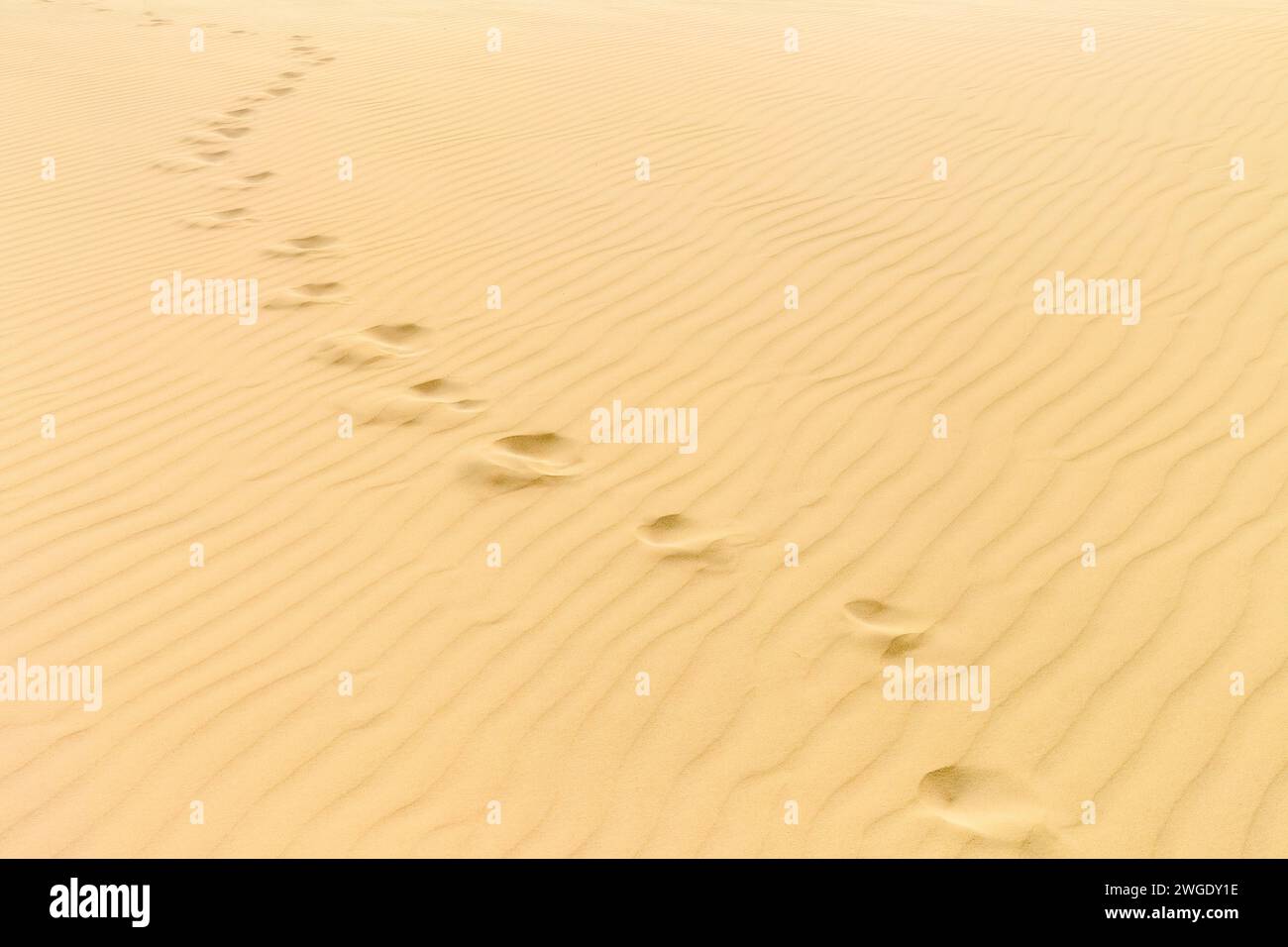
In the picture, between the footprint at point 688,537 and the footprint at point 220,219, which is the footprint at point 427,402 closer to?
the footprint at point 688,537

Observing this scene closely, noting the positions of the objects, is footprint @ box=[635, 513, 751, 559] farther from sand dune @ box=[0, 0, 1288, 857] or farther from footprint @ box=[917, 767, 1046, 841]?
footprint @ box=[917, 767, 1046, 841]

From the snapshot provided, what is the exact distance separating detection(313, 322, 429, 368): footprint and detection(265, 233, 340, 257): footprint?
3.43 feet

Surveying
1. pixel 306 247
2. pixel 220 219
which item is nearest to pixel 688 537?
pixel 306 247

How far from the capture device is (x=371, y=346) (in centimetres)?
482

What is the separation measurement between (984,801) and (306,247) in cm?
460

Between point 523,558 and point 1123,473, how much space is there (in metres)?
2.03

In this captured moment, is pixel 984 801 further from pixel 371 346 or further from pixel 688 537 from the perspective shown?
pixel 371 346

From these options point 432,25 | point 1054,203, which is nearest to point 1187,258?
point 1054,203

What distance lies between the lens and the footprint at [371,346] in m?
4.71

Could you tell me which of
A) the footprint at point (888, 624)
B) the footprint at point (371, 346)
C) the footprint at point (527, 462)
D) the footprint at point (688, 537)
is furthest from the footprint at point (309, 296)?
the footprint at point (888, 624)

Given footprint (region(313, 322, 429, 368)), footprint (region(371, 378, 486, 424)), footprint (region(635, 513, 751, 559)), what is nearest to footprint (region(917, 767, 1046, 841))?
footprint (region(635, 513, 751, 559))

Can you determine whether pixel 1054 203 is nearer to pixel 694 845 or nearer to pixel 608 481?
pixel 608 481

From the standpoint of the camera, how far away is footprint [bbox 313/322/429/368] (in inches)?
186

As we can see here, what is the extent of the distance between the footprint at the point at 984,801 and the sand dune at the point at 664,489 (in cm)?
1
